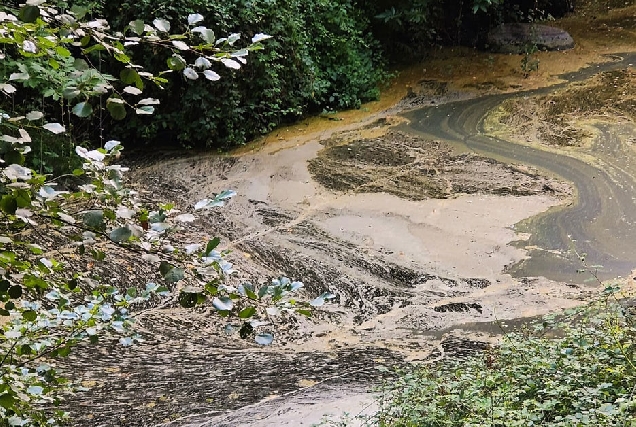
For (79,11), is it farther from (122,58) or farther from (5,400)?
(5,400)

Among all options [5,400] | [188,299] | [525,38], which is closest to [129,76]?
[188,299]

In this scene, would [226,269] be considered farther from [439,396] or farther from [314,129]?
[314,129]

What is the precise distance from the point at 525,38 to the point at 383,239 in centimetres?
502

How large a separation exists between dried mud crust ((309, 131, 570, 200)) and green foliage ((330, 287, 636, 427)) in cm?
286

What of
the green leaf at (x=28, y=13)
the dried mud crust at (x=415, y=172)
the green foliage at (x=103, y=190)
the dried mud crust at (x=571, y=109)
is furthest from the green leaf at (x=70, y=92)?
the dried mud crust at (x=571, y=109)

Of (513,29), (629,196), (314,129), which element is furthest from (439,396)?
(513,29)

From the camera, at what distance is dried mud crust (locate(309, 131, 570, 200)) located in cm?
564

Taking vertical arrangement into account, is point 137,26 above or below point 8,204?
above

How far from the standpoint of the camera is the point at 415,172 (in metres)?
6.02

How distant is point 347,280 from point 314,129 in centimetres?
295

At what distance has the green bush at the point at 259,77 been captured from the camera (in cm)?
636

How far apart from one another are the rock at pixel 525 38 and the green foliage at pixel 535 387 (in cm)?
652

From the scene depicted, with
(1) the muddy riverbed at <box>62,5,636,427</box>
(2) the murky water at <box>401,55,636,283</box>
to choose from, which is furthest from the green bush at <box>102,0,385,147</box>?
(2) the murky water at <box>401,55,636,283</box>

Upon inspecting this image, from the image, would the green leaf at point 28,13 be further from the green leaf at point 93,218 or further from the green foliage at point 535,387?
the green foliage at point 535,387
